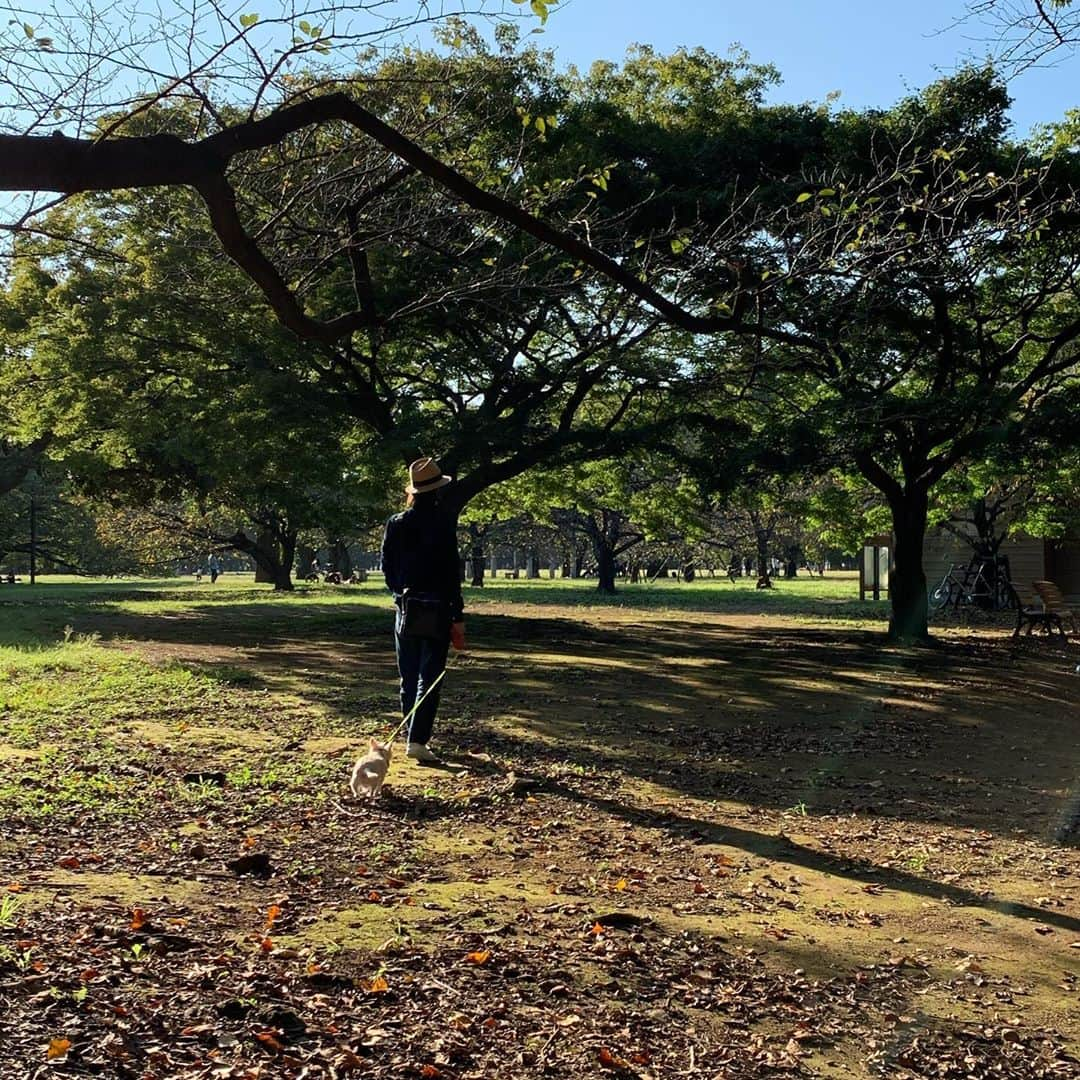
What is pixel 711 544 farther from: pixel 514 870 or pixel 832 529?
pixel 514 870

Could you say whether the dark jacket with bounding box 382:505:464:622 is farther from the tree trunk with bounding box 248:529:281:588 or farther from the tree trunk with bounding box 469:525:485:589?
the tree trunk with bounding box 469:525:485:589

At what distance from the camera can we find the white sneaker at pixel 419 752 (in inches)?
284

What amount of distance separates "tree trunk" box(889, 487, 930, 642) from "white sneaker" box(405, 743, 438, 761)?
12.0 metres

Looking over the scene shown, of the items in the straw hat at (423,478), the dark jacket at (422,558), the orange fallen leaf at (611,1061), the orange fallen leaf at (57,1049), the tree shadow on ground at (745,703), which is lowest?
the tree shadow on ground at (745,703)

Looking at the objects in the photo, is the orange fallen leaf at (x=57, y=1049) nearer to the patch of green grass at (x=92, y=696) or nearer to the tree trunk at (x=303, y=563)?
the patch of green grass at (x=92, y=696)

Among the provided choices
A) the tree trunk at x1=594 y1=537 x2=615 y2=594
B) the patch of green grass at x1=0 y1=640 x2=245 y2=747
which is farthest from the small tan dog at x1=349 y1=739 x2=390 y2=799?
the tree trunk at x1=594 y1=537 x2=615 y2=594

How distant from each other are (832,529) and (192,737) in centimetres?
1870

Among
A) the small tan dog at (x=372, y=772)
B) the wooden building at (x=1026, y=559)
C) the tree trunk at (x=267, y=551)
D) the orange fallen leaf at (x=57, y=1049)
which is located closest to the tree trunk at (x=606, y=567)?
the wooden building at (x=1026, y=559)

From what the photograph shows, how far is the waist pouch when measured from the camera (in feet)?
23.1

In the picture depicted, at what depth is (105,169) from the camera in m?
3.88

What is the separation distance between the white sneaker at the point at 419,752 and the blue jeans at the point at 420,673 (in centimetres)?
3

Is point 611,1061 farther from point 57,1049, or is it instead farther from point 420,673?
point 420,673

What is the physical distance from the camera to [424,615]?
23.2ft

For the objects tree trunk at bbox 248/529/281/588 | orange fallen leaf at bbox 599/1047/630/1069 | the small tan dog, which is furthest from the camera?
tree trunk at bbox 248/529/281/588
